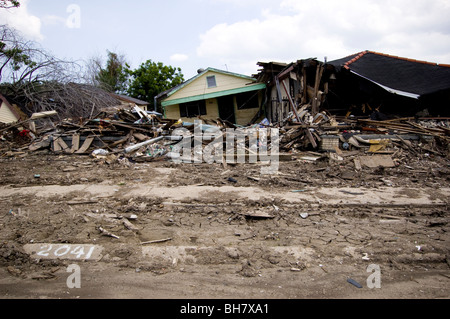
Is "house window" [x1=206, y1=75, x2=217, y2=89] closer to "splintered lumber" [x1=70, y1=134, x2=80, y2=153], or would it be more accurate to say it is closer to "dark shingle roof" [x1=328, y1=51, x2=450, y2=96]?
"dark shingle roof" [x1=328, y1=51, x2=450, y2=96]

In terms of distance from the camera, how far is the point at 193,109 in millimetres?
19484

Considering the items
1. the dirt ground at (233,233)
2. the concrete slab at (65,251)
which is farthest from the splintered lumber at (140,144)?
the concrete slab at (65,251)

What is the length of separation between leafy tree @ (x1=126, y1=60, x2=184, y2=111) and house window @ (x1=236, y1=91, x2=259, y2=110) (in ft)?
59.3

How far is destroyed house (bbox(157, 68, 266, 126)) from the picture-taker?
17250 millimetres

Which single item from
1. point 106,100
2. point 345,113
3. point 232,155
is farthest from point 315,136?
point 106,100

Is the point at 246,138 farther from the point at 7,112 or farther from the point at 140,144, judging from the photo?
the point at 7,112

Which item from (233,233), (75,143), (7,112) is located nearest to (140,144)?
(75,143)

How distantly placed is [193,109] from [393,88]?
13552mm

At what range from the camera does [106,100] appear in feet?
52.5

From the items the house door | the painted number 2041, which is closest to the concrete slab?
the painted number 2041

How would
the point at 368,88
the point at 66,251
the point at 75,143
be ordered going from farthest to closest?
the point at 368,88
the point at 75,143
the point at 66,251

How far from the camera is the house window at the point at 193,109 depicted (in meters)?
19.2
